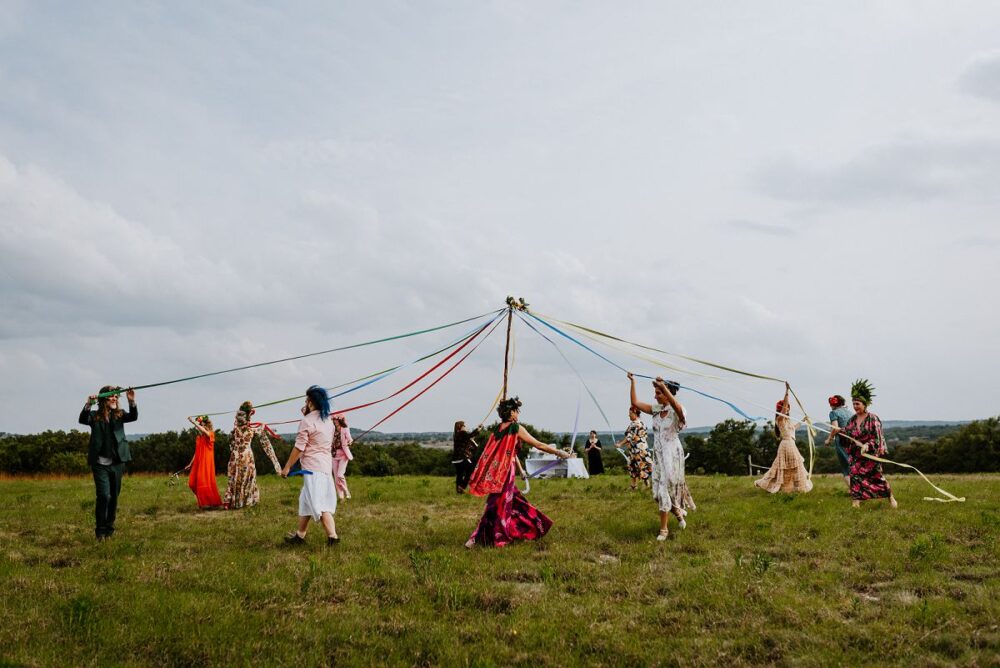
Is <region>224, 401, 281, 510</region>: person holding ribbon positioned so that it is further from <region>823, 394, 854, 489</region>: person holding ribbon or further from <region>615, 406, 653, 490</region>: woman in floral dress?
<region>823, 394, 854, 489</region>: person holding ribbon

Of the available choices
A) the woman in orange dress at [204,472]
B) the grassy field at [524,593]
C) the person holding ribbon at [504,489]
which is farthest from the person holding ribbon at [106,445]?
the person holding ribbon at [504,489]

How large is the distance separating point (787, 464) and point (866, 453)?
271 centimetres

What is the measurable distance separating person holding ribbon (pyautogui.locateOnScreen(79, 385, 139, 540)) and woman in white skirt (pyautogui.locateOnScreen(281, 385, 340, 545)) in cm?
273

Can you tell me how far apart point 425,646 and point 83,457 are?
49116 millimetres

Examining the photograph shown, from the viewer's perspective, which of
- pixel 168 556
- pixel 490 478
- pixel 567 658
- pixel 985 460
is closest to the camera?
pixel 567 658

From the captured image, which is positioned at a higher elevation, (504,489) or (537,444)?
(537,444)

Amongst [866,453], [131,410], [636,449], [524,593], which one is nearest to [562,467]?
[636,449]

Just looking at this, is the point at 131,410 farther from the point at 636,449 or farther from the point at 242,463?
the point at 636,449

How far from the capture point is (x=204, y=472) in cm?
1559

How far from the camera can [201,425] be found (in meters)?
15.8

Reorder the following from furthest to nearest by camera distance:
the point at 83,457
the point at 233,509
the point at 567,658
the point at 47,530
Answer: the point at 83,457
the point at 233,509
the point at 47,530
the point at 567,658

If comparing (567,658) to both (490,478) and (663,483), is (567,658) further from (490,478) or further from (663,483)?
(663,483)

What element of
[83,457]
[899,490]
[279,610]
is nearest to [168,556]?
[279,610]

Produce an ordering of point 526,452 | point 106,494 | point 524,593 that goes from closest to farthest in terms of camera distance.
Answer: point 524,593 < point 106,494 < point 526,452
